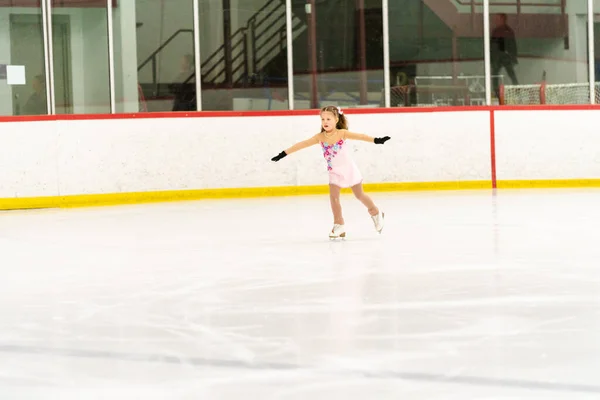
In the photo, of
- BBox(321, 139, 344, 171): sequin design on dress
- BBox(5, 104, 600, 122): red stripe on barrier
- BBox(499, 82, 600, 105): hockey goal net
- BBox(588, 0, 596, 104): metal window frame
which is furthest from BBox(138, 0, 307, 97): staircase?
BBox(321, 139, 344, 171): sequin design on dress

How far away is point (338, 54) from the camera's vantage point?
13234 millimetres

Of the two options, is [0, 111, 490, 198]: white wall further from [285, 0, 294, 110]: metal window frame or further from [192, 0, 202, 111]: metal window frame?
[192, 0, 202, 111]: metal window frame

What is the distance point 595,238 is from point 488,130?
5257 mm

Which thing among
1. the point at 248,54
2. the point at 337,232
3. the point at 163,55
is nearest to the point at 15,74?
the point at 163,55

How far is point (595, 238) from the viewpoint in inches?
283

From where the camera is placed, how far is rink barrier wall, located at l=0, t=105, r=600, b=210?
1102 cm

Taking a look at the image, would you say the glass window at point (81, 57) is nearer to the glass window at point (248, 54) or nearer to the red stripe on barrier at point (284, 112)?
the red stripe on barrier at point (284, 112)

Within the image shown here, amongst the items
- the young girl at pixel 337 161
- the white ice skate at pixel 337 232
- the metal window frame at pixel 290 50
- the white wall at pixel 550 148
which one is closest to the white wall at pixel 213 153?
the white wall at pixel 550 148

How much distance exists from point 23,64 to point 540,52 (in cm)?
611

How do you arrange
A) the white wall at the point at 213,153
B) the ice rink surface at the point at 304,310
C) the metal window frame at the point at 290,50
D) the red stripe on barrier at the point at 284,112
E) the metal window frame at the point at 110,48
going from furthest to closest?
the metal window frame at the point at 290,50
the metal window frame at the point at 110,48
the red stripe on barrier at the point at 284,112
the white wall at the point at 213,153
the ice rink surface at the point at 304,310

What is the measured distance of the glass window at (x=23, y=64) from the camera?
11.8 metres

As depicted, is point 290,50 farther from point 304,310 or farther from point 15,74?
point 304,310

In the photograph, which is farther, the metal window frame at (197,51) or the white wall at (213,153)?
the metal window frame at (197,51)

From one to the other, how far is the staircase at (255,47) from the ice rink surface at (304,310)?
4366 mm
